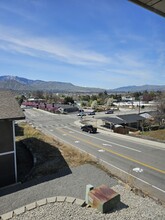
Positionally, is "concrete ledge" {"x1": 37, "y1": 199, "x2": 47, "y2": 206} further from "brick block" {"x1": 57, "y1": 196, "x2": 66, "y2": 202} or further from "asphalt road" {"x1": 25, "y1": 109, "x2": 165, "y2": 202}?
"asphalt road" {"x1": 25, "y1": 109, "x2": 165, "y2": 202}

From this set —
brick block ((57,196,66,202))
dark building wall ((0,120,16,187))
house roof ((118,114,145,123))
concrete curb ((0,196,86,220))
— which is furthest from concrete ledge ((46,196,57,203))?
house roof ((118,114,145,123))

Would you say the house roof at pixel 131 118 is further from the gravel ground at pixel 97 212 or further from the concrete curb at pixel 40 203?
the concrete curb at pixel 40 203

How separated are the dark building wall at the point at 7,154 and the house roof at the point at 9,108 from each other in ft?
1.89

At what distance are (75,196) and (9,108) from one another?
7321mm

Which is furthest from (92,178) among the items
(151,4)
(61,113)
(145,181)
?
(61,113)

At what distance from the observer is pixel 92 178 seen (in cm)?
1341

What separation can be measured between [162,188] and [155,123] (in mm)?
38657

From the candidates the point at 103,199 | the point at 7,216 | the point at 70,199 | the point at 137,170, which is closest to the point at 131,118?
the point at 137,170

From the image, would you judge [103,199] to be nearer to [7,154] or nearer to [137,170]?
[7,154]

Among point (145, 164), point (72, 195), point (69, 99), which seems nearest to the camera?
point (72, 195)

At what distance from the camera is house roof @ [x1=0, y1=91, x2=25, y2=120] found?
13.7 meters

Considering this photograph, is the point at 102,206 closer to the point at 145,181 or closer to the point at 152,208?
the point at 152,208

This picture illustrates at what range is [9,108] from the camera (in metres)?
14.5

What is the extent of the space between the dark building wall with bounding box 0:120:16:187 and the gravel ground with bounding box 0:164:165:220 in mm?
2383
